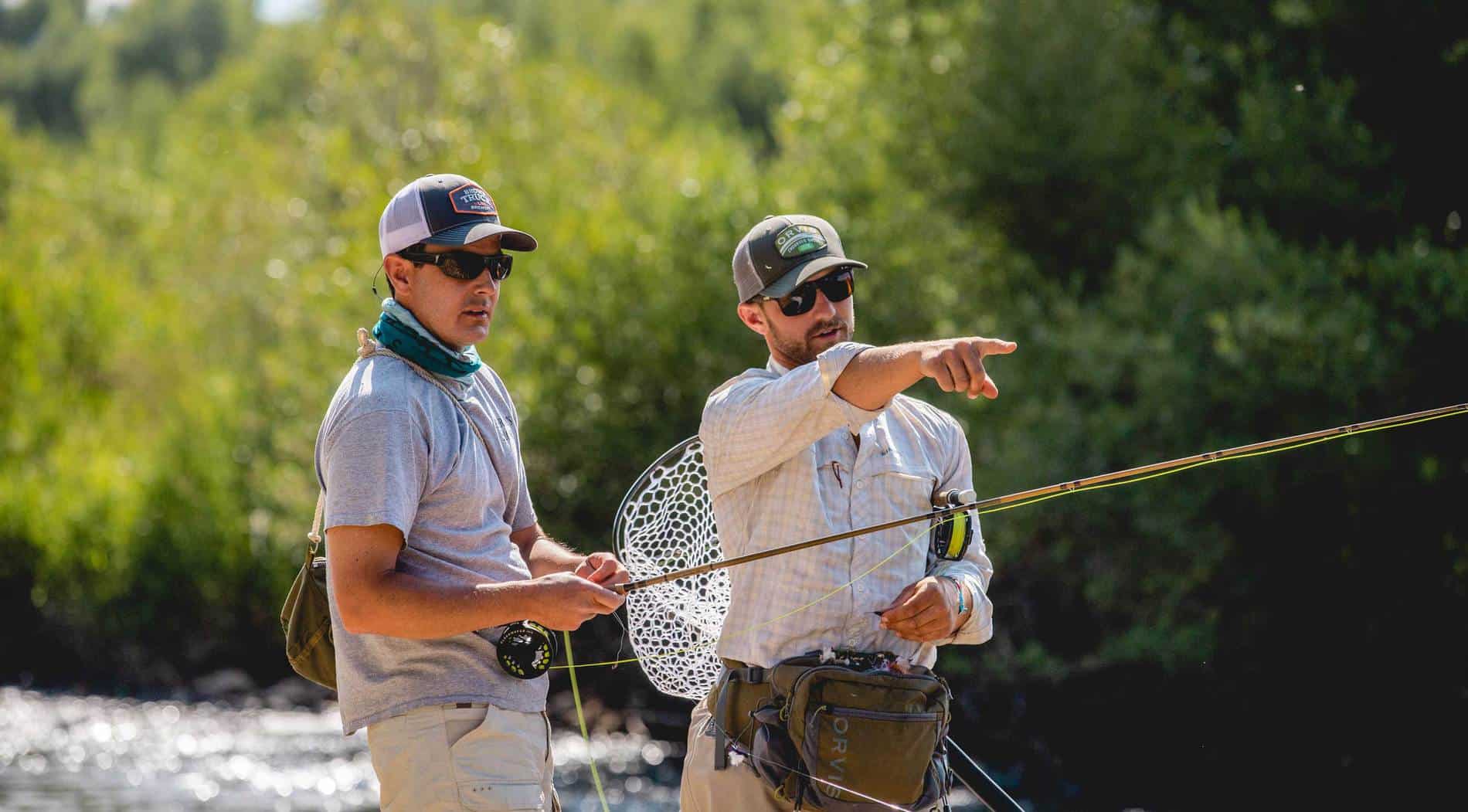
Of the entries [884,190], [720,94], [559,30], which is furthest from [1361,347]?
[559,30]

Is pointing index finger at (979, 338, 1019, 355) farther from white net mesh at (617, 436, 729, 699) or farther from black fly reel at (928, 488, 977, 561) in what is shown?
white net mesh at (617, 436, 729, 699)

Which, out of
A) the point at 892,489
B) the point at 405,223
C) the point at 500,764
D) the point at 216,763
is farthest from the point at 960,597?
the point at 216,763

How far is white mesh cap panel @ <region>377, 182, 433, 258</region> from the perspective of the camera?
2977 mm

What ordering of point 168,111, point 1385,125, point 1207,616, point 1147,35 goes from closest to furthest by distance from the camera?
point 1207,616 < point 1385,125 < point 1147,35 < point 168,111

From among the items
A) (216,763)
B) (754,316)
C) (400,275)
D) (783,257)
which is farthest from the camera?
(216,763)

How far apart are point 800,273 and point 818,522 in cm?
51

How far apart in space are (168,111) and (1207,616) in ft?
179

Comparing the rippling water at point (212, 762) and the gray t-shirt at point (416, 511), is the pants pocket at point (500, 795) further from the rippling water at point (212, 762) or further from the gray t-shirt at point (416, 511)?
the rippling water at point (212, 762)

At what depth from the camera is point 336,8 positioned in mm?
29734

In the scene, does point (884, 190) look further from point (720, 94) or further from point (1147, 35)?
point (720, 94)

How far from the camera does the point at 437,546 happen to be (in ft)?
9.43

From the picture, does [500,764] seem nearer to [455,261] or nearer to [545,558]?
[545,558]

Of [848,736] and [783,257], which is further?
[783,257]

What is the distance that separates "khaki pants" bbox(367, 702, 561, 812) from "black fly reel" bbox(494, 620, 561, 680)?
0.27ft
